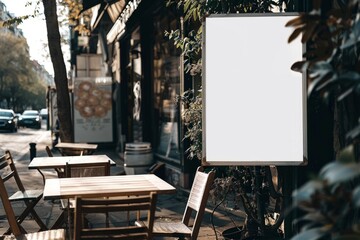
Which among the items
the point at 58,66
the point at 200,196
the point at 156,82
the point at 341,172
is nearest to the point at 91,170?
the point at 200,196

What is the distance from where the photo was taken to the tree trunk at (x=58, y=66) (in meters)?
10.6

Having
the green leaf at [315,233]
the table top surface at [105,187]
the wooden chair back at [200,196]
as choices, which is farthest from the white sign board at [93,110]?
the green leaf at [315,233]

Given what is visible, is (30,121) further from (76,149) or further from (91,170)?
(91,170)

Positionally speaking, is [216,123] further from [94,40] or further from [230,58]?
[94,40]

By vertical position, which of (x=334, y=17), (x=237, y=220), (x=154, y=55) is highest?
(x=154, y=55)

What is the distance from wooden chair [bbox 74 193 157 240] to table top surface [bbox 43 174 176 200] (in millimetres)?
413

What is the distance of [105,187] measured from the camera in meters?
A: 4.29

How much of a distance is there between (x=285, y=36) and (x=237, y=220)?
350 cm

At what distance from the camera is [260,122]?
151 inches

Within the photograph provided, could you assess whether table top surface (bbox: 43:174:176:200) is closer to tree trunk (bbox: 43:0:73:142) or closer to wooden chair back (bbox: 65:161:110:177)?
wooden chair back (bbox: 65:161:110:177)

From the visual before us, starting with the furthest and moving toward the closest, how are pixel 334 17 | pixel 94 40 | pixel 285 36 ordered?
pixel 94 40 < pixel 285 36 < pixel 334 17

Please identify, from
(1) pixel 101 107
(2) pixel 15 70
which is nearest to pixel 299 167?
(1) pixel 101 107

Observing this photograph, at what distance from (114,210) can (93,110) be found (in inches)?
547

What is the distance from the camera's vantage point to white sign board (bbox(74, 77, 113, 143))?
16.7m
